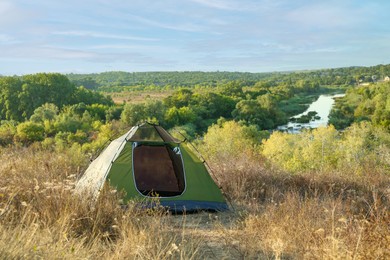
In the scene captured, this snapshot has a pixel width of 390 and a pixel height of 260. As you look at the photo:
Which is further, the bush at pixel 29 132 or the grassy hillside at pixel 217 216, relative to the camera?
the bush at pixel 29 132

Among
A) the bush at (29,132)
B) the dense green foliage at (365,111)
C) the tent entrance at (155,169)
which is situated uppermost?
the tent entrance at (155,169)

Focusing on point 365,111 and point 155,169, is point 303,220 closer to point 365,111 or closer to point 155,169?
point 155,169

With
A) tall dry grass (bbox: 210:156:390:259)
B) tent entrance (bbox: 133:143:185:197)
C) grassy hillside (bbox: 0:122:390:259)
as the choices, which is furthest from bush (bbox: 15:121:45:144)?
tall dry grass (bbox: 210:156:390:259)

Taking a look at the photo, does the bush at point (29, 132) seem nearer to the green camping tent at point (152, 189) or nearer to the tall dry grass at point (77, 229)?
the green camping tent at point (152, 189)

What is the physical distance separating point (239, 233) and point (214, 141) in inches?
1173

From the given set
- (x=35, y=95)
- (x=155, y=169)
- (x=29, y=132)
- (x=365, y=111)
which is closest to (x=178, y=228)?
(x=155, y=169)

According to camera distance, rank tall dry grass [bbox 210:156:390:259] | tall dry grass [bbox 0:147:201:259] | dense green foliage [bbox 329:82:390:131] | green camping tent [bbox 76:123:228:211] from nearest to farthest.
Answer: tall dry grass [bbox 0:147:201:259] < tall dry grass [bbox 210:156:390:259] < green camping tent [bbox 76:123:228:211] < dense green foliage [bbox 329:82:390:131]

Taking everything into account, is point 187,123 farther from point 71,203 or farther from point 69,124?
point 71,203

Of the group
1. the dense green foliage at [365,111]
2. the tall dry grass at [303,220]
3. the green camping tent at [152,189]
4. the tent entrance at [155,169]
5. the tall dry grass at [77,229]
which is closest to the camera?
the tall dry grass at [77,229]

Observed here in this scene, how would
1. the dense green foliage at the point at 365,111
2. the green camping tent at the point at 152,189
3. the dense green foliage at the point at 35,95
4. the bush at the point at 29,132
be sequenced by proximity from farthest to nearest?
the dense green foliage at the point at 35,95
the dense green foliage at the point at 365,111
the bush at the point at 29,132
the green camping tent at the point at 152,189

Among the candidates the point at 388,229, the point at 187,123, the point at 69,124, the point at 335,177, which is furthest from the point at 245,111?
the point at 388,229

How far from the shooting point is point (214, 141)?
34.4 meters

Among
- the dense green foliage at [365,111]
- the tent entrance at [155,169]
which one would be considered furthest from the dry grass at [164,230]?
the dense green foliage at [365,111]

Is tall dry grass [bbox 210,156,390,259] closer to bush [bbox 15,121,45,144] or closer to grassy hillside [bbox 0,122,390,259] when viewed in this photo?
grassy hillside [bbox 0,122,390,259]
